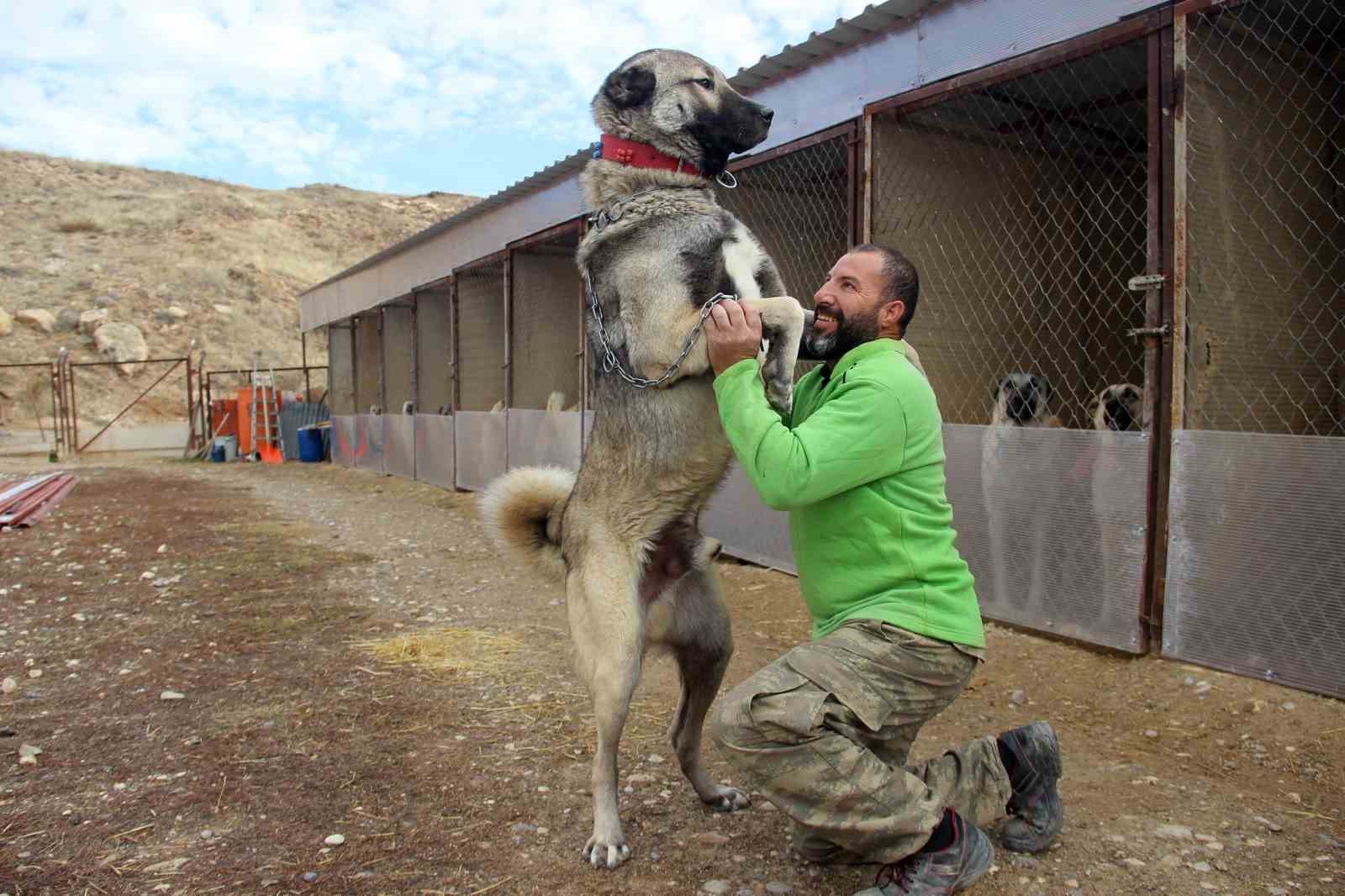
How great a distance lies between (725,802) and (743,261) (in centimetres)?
163

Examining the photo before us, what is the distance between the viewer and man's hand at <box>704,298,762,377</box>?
7.24 ft

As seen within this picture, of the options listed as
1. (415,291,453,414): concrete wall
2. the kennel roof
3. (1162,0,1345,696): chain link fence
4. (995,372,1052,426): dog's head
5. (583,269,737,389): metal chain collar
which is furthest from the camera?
(415,291,453,414): concrete wall

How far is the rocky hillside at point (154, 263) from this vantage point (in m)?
26.6

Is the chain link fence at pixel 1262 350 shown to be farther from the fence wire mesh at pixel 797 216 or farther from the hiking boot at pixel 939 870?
the fence wire mesh at pixel 797 216

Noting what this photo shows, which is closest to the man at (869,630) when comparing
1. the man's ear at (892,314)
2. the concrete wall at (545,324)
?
the man's ear at (892,314)

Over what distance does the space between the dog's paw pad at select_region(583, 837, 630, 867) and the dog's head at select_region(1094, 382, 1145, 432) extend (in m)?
4.07

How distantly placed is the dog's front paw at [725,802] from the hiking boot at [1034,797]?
764 millimetres

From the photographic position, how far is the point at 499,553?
734cm

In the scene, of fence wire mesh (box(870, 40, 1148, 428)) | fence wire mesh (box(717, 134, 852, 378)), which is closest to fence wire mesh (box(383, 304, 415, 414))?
fence wire mesh (box(717, 134, 852, 378))

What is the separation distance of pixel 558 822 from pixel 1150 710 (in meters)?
2.38

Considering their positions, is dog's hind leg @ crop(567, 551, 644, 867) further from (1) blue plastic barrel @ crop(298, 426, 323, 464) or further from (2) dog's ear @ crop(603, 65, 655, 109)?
(1) blue plastic barrel @ crop(298, 426, 323, 464)

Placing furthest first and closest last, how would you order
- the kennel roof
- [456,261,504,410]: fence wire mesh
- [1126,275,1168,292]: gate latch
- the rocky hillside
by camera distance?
the rocky hillside → [456,261,504,410]: fence wire mesh → the kennel roof → [1126,275,1168,292]: gate latch

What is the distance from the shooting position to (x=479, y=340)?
11.6 metres

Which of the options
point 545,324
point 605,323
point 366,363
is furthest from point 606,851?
point 366,363
